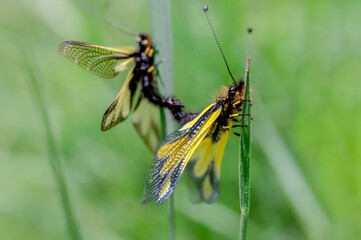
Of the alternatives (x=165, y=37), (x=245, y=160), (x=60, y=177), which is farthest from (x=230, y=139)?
(x=245, y=160)

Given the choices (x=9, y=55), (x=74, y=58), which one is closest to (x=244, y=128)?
(x=74, y=58)

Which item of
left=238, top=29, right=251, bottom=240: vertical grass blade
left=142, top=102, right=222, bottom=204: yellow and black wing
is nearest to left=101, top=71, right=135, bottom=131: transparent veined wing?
left=142, top=102, right=222, bottom=204: yellow and black wing

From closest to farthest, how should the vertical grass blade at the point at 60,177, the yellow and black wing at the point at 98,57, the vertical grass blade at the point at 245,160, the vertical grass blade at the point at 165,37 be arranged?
the vertical grass blade at the point at 245,160
the vertical grass blade at the point at 165,37
the yellow and black wing at the point at 98,57
the vertical grass blade at the point at 60,177

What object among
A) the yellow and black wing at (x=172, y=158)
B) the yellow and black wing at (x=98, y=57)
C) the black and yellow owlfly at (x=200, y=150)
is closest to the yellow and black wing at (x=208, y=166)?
the black and yellow owlfly at (x=200, y=150)

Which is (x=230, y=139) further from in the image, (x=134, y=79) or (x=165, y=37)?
(x=165, y=37)

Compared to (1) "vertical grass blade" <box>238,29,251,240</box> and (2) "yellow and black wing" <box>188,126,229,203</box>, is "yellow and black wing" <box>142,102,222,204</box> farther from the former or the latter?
(1) "vertical grass blade" <box>238,29,251,240</box>

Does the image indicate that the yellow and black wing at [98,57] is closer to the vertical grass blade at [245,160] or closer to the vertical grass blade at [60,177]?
the vertical grass blade at [60,177]

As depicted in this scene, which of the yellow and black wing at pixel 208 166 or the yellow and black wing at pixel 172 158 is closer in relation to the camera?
the yellow and black wing at pixel 172 158
